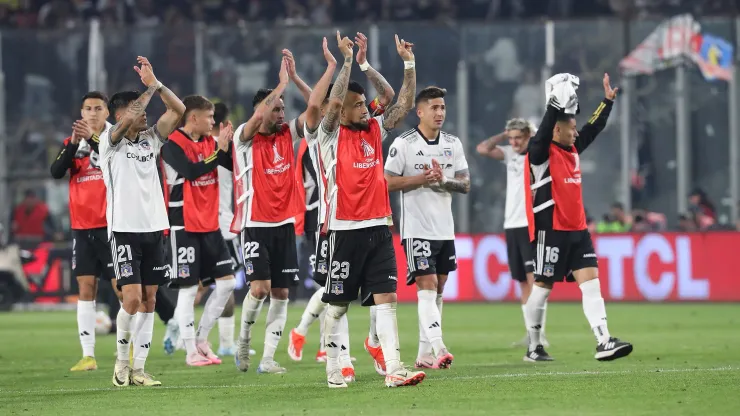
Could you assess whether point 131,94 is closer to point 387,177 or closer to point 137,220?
point 137,220

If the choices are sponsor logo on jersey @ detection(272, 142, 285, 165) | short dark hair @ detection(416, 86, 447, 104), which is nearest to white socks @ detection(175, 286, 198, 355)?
sponsor logo on jersey @ detection(272, 142, 285, 165)

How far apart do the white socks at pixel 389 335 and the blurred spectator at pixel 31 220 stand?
→ 1590cm

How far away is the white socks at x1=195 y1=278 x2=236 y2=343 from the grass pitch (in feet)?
1.29

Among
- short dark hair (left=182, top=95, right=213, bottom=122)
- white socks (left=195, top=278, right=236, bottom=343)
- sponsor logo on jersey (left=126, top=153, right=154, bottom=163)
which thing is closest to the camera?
sponsor logo on jersey (left=126, top=153, right=154, bottom=163)

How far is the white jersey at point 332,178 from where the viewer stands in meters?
10.2

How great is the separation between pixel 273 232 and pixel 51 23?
17577 mm

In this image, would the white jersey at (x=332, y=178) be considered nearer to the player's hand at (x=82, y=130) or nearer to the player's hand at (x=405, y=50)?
the player's hand at (x=405, y=50)

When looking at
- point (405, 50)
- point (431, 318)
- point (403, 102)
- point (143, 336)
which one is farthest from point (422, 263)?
point (143, 336)

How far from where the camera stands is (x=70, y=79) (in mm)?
25750

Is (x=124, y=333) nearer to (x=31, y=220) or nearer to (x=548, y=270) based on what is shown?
(x=548, y=270)

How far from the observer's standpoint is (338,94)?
9.95 meters

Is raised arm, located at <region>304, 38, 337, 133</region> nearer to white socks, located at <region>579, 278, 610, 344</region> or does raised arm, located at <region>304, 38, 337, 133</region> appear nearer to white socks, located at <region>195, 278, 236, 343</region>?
white socks, located at <region>579, 278, 610, 344</region>

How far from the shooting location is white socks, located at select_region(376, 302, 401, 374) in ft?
33.0

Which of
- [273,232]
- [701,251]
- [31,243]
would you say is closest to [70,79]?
[31,243]
